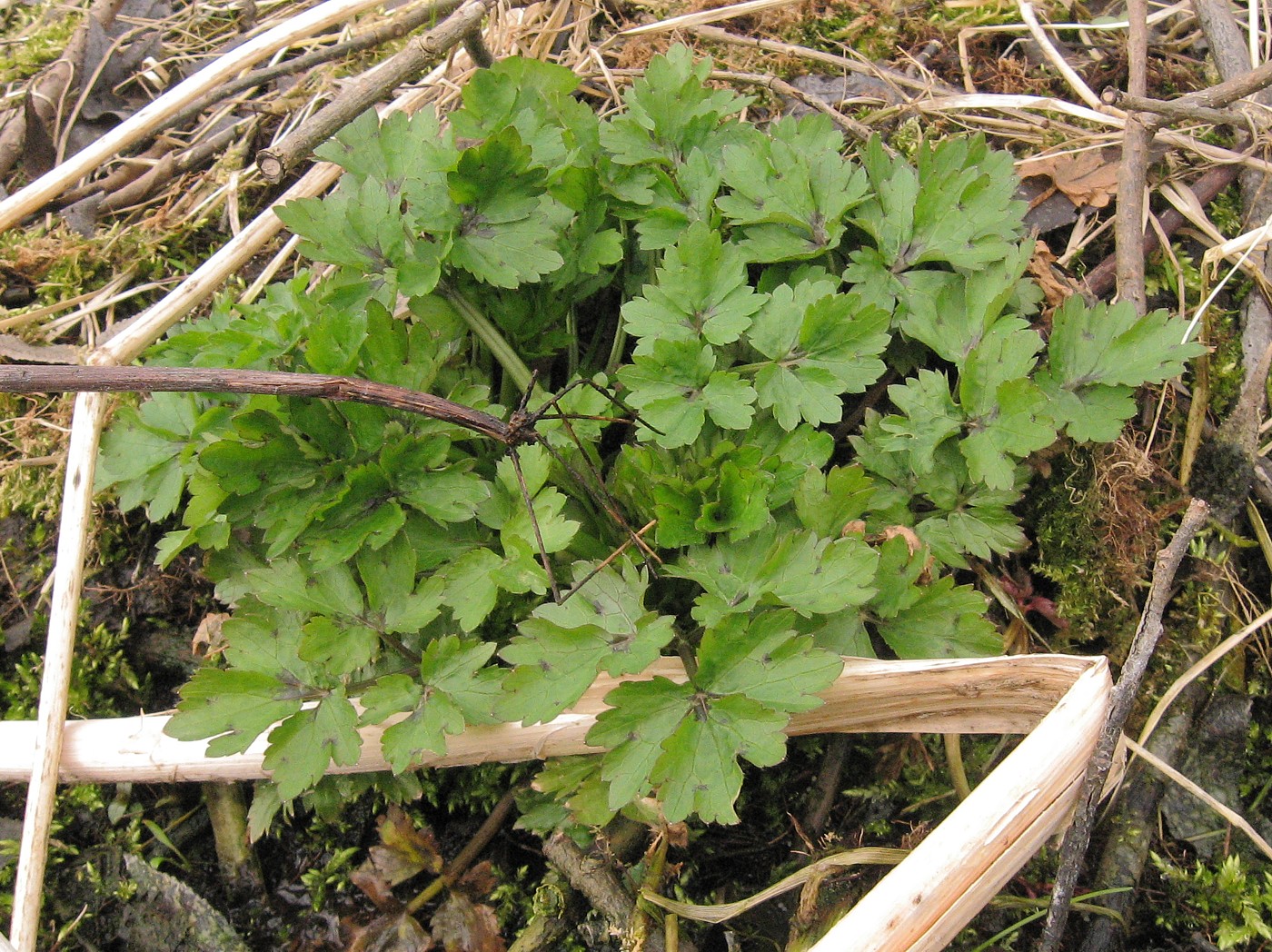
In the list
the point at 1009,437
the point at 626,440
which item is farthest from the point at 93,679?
the point at 1009,437

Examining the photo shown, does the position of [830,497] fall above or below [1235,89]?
below

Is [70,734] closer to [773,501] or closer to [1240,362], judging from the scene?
[773,501]

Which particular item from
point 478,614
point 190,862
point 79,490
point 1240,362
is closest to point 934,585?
point 478,614

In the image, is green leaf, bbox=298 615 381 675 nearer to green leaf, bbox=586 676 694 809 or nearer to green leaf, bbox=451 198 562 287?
green leaf, bbox=586 676 694 809

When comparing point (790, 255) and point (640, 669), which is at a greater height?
point (790, 255)

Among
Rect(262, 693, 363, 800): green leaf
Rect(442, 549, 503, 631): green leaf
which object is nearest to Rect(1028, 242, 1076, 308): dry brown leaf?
Rect(442, 549, 503, 631): green leaf

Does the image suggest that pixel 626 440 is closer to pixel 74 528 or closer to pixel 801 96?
pixel 801 96
